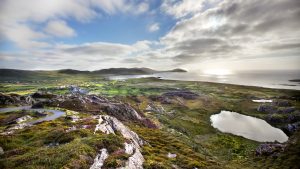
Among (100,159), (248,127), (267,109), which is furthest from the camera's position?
(267,109)

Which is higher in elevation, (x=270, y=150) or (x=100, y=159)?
(x=100, y=159)

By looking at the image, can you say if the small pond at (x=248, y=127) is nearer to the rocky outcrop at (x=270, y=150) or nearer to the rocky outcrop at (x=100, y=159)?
the rocky outcrop at (x=270, y=150)

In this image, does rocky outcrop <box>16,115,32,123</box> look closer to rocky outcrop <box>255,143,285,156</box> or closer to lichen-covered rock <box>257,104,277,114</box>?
rocky outcrop <box>255,143,285,156</box>

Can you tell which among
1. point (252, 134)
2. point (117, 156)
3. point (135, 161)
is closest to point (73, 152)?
point (117, 156)

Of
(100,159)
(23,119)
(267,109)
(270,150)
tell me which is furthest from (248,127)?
(23,119)

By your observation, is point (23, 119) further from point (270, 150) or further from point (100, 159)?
point (270, 150)

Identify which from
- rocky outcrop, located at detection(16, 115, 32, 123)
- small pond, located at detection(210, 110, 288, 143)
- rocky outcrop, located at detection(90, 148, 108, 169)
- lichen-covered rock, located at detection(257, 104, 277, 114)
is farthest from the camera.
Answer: lichen-covered rock, located at detection(257, 104, 277, 114)

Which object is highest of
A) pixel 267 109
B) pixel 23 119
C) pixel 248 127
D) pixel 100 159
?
pixel 100 159

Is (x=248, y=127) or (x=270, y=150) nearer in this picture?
(x=270, y=150)

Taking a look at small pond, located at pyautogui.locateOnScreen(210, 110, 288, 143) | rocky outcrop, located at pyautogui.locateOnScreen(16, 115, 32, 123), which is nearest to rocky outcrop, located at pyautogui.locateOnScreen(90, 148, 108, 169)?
rocky outcrop, located at pyautogui.locateOnScreen(16, 115, 32, 123)
